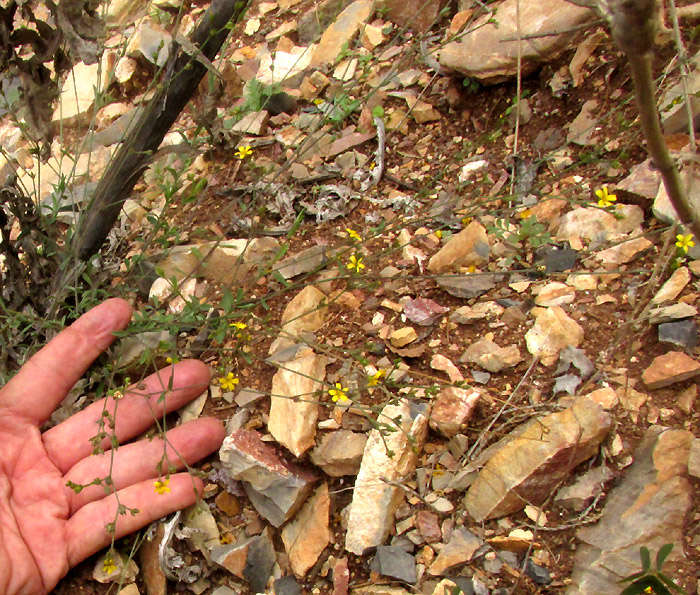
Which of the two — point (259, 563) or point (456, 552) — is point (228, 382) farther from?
point (456, 552)

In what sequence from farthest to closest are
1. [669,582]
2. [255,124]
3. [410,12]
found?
1. [410,12]
2. [255,124]
3. [669,582]

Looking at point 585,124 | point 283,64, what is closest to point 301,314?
point 585,124

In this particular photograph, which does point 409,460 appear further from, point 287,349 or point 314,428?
point 287,349

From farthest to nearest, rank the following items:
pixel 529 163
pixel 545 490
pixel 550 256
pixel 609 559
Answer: pixel 529 163
pixel 550 256
pixel 545 490
pixel 609 559

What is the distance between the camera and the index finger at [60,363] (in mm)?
2225

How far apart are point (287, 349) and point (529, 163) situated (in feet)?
3.96

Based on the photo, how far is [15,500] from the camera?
7.01ft

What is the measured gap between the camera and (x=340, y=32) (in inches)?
130

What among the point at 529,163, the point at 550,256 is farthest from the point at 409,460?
the point at 529,163

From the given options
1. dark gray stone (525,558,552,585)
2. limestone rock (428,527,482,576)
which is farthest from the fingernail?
dark gray stone (525,558,552,585)

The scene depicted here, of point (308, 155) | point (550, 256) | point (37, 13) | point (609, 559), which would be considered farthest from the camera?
point (37, 13)

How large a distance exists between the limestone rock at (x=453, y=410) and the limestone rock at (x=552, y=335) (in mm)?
252

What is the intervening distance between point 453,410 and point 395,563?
0.47m

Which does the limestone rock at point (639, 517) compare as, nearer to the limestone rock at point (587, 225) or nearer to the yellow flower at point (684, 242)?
the yellow flower at point (684, 242)
